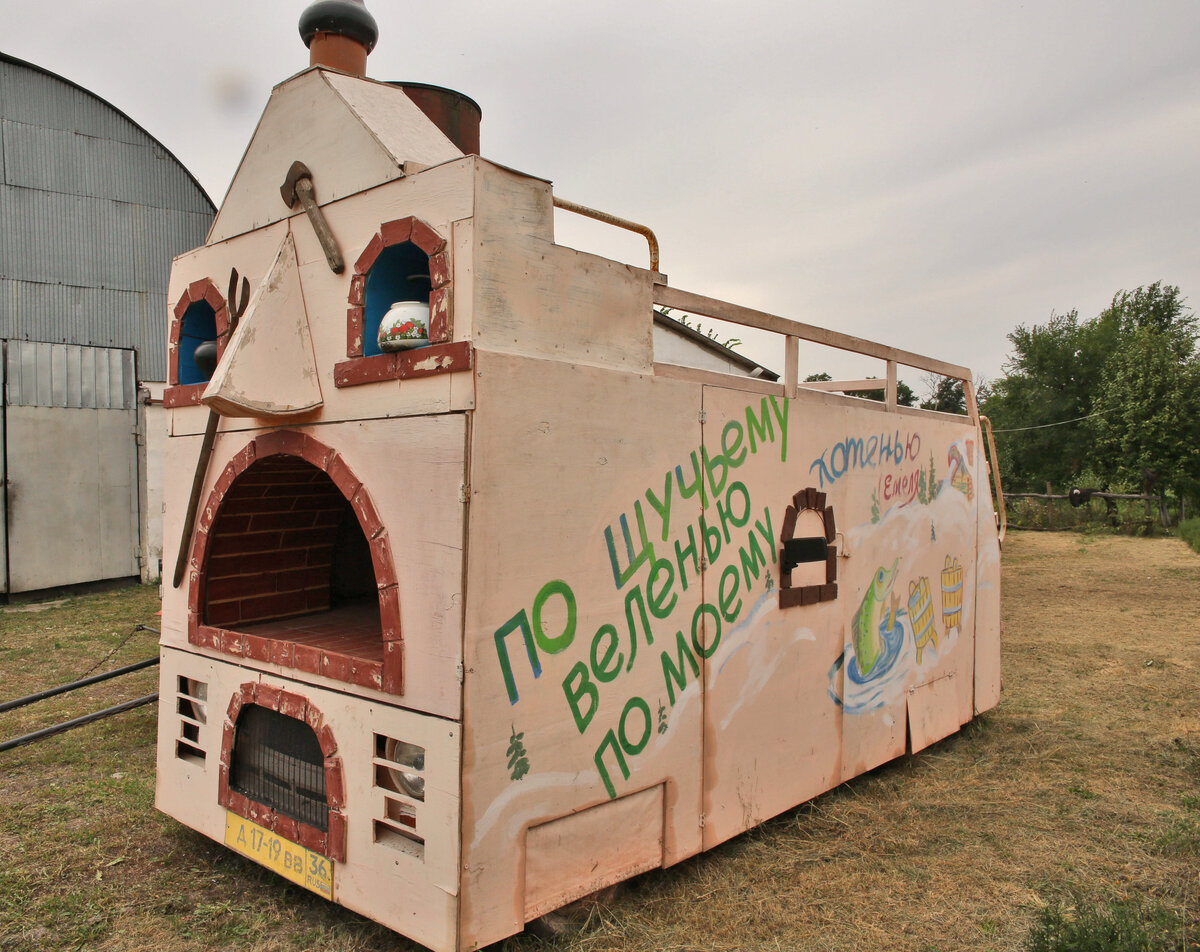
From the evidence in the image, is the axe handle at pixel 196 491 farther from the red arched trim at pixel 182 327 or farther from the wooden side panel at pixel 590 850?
the wooden side panel at pixel 590 850

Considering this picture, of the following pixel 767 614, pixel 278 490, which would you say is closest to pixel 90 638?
pixel 278 490

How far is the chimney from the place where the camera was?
4.11 metres

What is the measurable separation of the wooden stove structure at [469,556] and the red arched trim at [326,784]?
0.01 meters

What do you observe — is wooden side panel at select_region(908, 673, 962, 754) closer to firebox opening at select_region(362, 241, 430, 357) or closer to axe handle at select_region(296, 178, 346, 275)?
firebox opening at select_region(362, 241, 430, 357)

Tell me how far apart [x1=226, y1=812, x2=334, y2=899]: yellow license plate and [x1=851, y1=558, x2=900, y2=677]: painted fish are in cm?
307

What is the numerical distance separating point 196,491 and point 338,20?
2.38 m

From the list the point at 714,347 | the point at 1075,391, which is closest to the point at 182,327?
the point at 714,347

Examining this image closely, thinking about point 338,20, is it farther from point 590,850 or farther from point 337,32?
point 590,850

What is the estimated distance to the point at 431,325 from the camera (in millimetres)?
3037

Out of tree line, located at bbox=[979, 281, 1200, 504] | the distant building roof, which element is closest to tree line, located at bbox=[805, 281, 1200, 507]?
tree line, located at bbox=[979, 281, 1200, 504]

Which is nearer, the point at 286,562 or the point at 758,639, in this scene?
the point at 758,639

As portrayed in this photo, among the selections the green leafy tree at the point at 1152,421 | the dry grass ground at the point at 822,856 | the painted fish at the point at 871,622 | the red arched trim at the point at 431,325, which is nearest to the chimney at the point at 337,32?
the red arched trim at the point at 431,325

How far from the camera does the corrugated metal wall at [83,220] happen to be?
1287 centimetres

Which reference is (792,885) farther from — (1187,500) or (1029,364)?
(1029,364)
